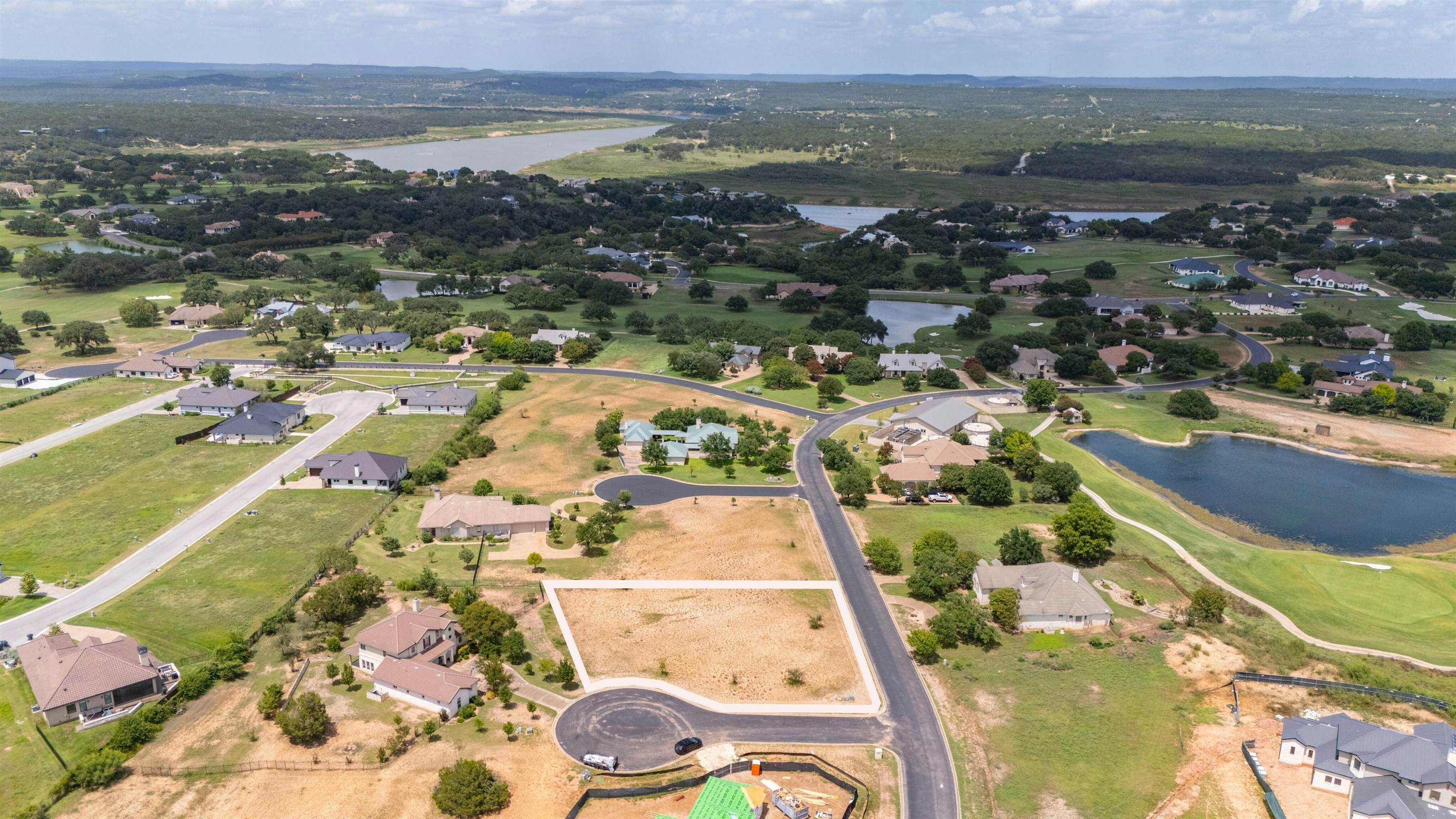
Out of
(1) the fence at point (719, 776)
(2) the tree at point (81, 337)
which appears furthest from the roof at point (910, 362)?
(2) the tree at point (81, 337)

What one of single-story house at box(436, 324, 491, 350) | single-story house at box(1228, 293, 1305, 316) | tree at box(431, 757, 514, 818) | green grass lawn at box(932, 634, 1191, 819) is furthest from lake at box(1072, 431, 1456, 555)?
single-story house at box(436, 324, 491, 350)

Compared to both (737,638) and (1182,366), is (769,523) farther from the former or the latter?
(1182,366)

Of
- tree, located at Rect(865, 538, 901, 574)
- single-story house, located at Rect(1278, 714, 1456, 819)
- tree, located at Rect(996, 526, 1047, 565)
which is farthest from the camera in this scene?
tree, located at Rect(865, 538, 901, 574)

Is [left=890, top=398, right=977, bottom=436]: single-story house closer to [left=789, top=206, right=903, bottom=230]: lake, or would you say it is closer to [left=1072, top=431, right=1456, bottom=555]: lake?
[left=1072, top=431, right=1456, bottom=555]: lake

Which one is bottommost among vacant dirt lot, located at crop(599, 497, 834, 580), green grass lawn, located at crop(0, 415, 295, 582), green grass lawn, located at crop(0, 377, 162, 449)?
vacant dirt lot, located at crop(599, 497, 834, 580)

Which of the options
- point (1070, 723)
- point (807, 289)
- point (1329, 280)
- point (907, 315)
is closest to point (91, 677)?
point (1070, 723)

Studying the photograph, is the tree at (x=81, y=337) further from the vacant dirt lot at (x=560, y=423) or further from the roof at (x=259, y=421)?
the vacant dirt lot at (x=560, y=423)

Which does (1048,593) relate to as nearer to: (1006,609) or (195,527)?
(1006,609)
